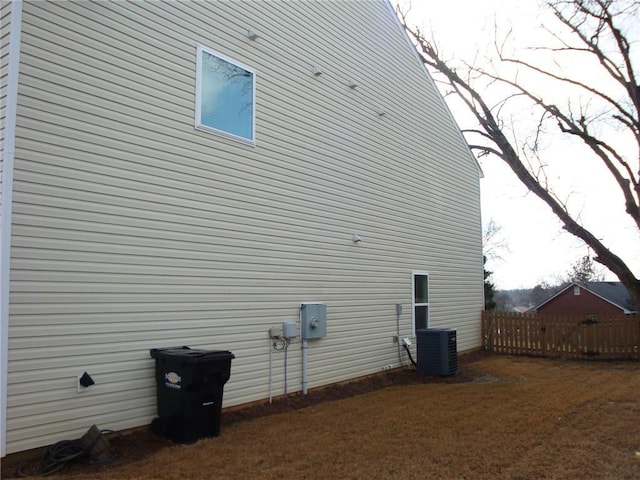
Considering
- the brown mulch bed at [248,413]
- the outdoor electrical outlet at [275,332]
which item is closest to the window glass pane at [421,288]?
the brown mulch bed at [248,413]

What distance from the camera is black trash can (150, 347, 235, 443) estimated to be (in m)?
5.05

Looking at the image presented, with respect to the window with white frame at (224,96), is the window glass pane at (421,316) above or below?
below

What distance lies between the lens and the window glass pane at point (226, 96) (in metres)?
6.38

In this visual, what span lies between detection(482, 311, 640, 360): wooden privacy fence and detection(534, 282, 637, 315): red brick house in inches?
1146

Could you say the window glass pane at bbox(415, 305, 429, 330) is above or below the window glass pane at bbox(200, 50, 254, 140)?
below

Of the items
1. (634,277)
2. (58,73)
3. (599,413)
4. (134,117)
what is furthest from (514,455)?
(634,277)

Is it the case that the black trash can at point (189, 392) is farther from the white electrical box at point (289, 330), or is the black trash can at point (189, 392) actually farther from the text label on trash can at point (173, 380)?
the white electrical box at point (289, 330)

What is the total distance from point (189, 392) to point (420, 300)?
270 inches

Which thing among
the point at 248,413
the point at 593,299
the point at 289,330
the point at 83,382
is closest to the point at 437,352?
the point at 289,330

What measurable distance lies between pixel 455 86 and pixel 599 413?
14026 mm

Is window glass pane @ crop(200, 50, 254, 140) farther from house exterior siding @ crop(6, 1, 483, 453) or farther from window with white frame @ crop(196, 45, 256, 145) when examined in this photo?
house exterior siding @ crop(6, 1, 483, 453)

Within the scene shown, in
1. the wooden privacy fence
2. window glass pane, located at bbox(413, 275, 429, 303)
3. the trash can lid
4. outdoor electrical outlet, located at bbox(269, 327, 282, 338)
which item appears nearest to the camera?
the trash can lid

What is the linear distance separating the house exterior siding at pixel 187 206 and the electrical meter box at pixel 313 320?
18cm

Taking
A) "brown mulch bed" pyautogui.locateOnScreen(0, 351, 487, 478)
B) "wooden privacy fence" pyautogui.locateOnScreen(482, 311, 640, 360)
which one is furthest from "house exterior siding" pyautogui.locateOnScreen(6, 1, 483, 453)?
"wooden privacy fence" pyautogui.locateOnScreen(482, 311, 640, 360)
